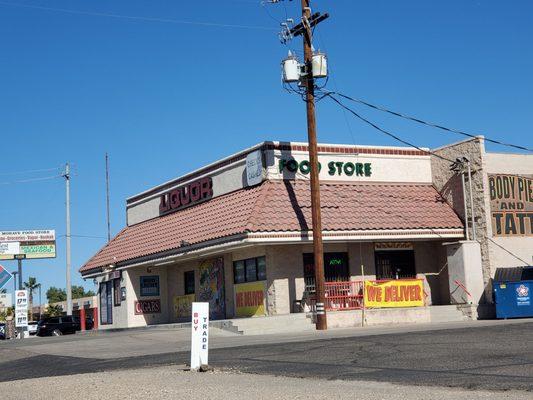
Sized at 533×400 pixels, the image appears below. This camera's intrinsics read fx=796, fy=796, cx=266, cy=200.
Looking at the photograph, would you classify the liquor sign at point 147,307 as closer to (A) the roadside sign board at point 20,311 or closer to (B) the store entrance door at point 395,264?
(A) the roadside sign board at point 20,311

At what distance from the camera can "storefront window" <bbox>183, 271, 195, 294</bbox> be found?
117 ft

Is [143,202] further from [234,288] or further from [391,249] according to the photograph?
[391,249]

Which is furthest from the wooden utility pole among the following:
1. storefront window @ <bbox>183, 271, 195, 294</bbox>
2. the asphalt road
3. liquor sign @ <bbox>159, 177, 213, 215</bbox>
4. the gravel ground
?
the gravel ground

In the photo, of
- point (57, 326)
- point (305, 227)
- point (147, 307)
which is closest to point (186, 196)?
point (147, 307)

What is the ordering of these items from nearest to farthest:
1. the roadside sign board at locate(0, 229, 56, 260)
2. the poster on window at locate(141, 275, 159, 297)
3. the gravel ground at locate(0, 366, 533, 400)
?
1. the gravel ground at locate(0, 366, 533, 400)
2. the poster on window at locate(141, 275, 159, 297)
3. the roadside sign board at locate(0, 229, 56, 260)

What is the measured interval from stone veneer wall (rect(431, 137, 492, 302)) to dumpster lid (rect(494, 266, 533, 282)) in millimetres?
462

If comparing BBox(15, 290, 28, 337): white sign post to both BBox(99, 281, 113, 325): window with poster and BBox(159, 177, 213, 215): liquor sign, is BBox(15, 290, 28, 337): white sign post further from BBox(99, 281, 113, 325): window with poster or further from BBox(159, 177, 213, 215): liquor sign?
BBox(159, 177, 213, 215): liquor sign

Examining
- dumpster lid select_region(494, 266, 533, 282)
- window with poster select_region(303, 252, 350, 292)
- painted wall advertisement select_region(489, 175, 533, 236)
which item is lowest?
dumpster lid select_region(494, 266, 533, 282)

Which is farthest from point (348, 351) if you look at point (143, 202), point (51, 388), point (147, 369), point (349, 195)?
point (143, 202)

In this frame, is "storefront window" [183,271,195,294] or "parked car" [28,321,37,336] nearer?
"storefront window" [183,271,195,294]

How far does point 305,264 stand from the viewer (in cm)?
3034

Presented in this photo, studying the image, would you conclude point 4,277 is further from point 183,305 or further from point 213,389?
point 213,389

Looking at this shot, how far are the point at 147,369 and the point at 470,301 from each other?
61.8ft

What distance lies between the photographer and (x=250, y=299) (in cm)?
3081
